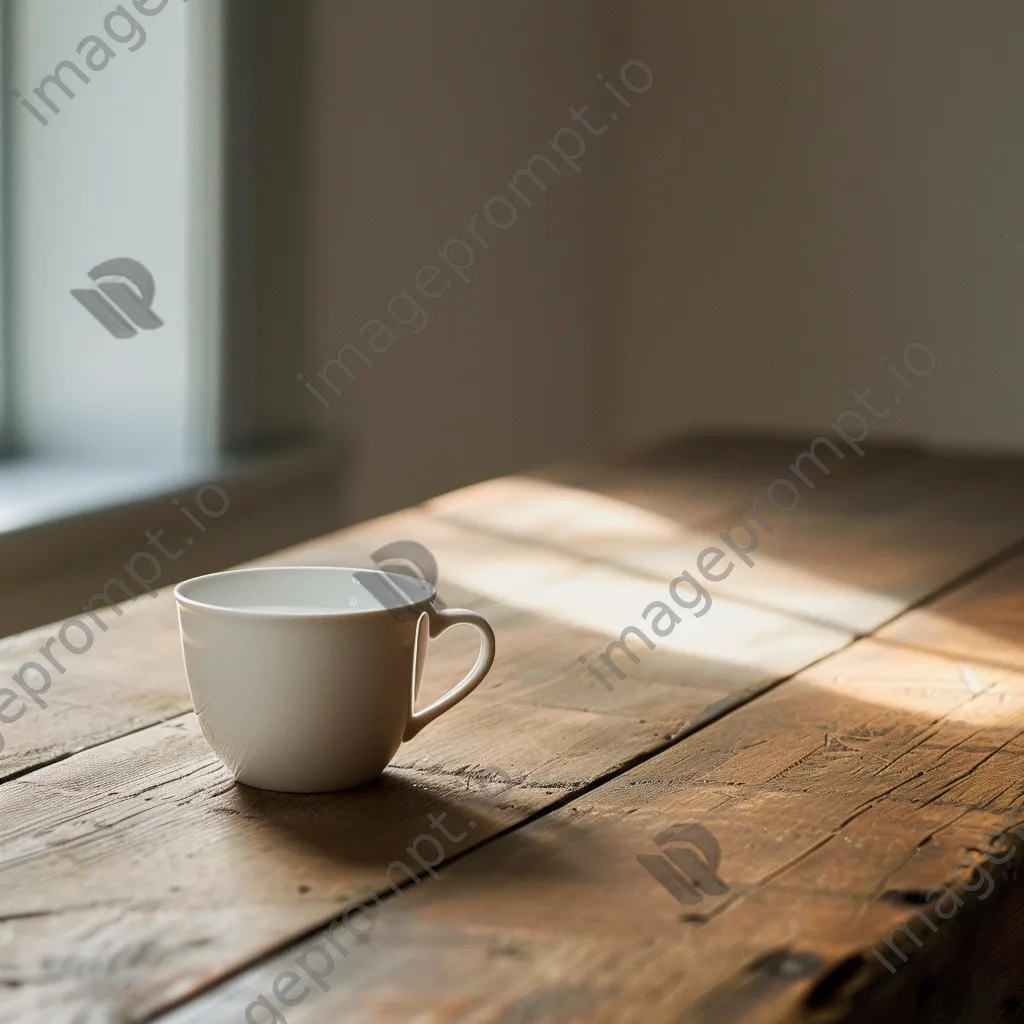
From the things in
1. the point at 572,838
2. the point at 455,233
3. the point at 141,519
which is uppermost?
the point at 572,838

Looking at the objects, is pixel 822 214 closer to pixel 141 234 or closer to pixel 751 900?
pixel 141 234

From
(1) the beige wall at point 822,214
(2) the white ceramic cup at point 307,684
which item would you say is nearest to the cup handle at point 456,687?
(2) the white ceramic cup at point 307,684

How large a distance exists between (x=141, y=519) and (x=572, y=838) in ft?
5.29

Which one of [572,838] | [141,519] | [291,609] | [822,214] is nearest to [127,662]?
[291,609]

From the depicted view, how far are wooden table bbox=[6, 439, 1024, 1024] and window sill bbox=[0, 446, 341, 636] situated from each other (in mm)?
989

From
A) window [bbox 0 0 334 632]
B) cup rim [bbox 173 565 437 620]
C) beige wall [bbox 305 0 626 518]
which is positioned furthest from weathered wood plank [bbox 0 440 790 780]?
beige wall [bbox 305 0 626 518]

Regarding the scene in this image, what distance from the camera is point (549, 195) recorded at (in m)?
3.07

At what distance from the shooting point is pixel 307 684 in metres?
0.64

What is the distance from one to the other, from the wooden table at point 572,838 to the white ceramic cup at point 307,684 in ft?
0.06

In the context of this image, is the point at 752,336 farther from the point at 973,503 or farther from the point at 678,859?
the point at 678,859

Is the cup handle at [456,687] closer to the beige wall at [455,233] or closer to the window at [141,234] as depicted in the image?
the window at [141,234]

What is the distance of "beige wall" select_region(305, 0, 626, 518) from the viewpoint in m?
2.50

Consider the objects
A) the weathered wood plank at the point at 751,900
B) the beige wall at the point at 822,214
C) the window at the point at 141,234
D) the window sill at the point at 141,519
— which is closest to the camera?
the weathered wood plank at the point at 751,900

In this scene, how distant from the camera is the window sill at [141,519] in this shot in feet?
6.53
